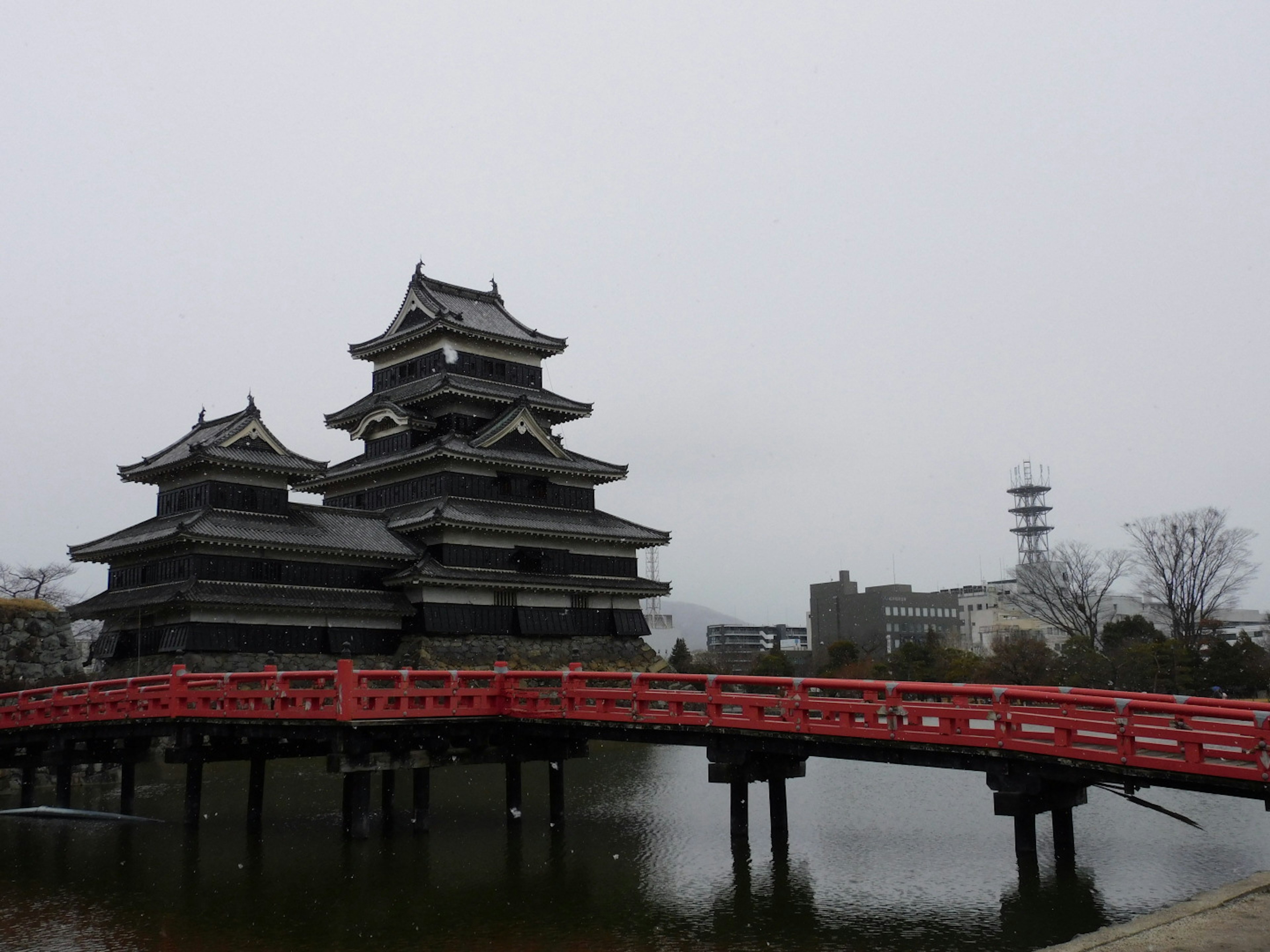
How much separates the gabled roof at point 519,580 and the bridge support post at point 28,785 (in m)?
15.6

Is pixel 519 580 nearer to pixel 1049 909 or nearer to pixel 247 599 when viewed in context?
pixel 247 599

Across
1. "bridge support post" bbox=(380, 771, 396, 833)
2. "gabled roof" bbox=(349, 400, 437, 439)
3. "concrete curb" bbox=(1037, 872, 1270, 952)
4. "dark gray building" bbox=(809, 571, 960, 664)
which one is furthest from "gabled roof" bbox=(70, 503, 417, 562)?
"dark gray building" bbox=(809, 571, 960, 664)

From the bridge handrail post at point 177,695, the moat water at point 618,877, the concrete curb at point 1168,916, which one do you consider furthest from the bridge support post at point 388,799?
the concrete curb at point 1168,916

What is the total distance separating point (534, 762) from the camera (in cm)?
4488

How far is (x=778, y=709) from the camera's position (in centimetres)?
2088

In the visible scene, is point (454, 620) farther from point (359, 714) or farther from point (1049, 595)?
point (1049, 595)

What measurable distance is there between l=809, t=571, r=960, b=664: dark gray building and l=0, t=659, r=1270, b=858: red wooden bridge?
89.7 meters

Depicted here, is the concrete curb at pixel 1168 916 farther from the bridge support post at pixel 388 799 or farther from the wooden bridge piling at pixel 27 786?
the wooden bridge piling at pixel 27 786

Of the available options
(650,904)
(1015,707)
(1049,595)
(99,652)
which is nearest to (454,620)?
(99,652)

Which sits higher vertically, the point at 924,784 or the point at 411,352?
the point at 411,352

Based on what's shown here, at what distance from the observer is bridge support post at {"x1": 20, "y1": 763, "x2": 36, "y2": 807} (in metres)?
33.9

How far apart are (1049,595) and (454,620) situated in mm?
48197

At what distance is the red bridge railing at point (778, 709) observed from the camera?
1578 centimetres

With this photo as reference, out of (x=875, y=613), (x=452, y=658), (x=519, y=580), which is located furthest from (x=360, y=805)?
(x=875, y=613)
